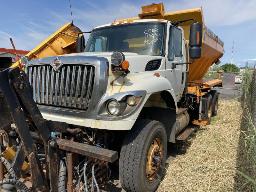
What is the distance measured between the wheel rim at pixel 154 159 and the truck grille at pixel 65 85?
109 cm

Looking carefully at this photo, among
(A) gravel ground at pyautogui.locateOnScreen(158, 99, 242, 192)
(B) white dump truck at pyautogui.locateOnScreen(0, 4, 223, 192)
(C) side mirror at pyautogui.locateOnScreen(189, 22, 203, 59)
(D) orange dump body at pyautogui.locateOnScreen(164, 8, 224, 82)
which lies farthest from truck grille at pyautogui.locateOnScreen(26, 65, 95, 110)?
(D) orange dump body at pyautogui.locateOnScreen(164, 8, 224, 82)

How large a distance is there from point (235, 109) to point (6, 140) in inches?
364

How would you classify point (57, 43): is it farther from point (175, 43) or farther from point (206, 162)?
point (206, 162)

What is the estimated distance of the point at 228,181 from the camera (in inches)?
175

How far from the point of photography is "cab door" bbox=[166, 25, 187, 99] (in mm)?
5438

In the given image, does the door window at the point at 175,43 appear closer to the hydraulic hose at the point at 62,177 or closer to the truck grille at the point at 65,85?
the truck grille at the point at 65,85

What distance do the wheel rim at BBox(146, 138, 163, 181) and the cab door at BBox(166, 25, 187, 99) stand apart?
1565 millimetres

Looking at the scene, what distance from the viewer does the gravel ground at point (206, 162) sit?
442 cm

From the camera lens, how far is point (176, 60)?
226 inches

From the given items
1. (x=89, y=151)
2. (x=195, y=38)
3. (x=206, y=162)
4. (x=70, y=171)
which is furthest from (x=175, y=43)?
(x=70, y=171)

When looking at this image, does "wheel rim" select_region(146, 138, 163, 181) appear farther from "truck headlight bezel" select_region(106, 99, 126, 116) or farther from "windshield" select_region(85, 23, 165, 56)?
"windshield" select_region(85, 23, 165, 56)

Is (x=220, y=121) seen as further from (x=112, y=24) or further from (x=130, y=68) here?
(x=130, y=68)

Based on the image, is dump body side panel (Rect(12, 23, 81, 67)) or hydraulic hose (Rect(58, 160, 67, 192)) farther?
dump body side panel (Rect(12, 23, 81, 67))

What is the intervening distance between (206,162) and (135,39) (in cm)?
250
